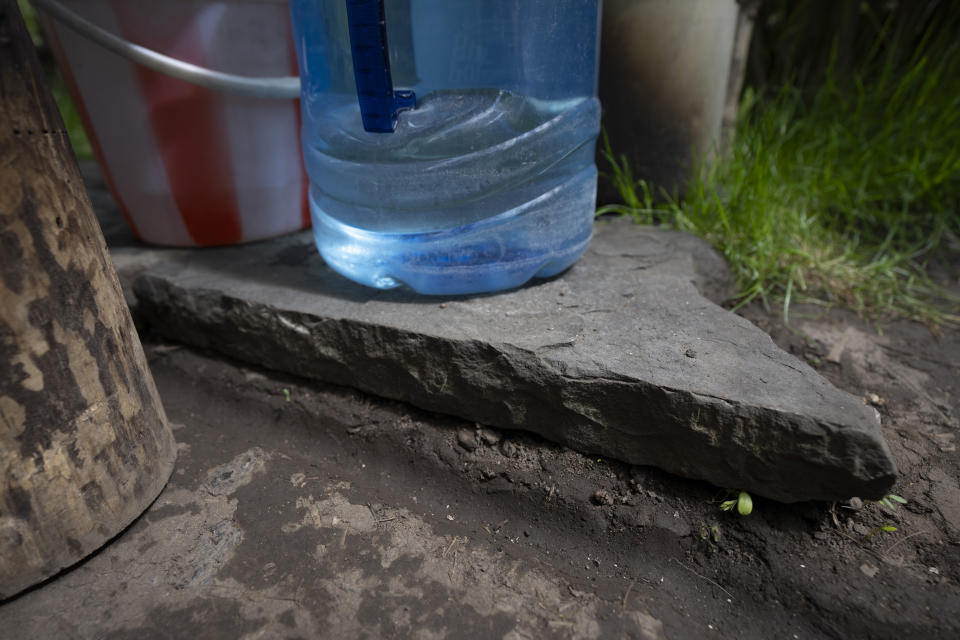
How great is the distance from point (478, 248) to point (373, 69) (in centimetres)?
38

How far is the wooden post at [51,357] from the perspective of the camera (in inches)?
29.9

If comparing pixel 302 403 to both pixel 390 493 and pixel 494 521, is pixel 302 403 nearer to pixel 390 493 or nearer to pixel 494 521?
pixel 390 493

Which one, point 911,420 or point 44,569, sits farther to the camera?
point 911,420

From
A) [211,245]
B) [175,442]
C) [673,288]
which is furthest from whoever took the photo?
[211,245]

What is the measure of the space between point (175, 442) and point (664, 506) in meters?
0.93

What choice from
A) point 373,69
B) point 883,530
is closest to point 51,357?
point 373,69

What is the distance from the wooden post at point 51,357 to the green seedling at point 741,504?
983mm

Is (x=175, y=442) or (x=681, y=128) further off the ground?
(x=681, y=128)

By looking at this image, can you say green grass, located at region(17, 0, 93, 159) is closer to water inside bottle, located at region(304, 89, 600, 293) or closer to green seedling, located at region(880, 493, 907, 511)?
water inside bottle, located at region(304, 89, 600, 293)

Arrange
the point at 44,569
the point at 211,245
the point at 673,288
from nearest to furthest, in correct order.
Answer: the point at 44,569 → the point at 673,288 → the point at 211,245

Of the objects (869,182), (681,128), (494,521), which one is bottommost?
(494,521)

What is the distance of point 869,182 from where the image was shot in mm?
1910

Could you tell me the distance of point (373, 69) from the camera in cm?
99

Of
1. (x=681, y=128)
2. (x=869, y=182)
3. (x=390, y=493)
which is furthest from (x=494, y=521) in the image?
(x=869, y=182)
